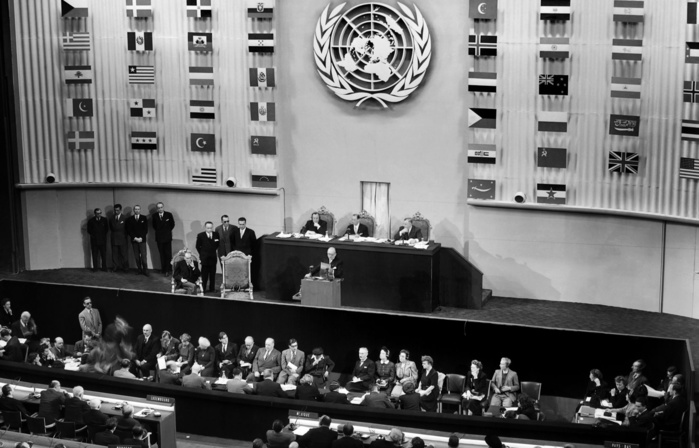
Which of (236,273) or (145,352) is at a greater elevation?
(236,273)

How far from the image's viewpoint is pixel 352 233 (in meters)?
21.7

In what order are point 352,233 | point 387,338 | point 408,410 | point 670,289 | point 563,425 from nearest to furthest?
point 563,425, point 408,410, point 387,338, point 670,289, point 352,233

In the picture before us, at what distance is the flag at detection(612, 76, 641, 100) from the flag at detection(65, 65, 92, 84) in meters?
10.9

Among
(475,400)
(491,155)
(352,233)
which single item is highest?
(491,155)

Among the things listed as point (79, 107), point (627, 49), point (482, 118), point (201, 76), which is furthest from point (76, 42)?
point (627, 49)

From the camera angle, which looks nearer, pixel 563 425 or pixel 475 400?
pixel 563 425

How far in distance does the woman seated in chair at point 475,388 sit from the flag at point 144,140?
9729mm

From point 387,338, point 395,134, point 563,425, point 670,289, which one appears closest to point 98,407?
point 387,338

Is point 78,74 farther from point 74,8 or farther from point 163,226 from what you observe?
point 163,226

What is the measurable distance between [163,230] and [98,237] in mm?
1485

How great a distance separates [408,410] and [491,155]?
24.3 feet

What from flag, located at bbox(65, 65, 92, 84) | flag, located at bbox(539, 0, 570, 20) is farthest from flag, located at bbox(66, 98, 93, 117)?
flag, located at bbox(539, 0, 570, 20)

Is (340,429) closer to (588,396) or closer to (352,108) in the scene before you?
(588,396)

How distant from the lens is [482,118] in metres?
21.2
